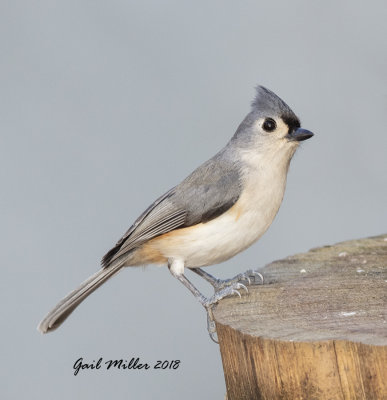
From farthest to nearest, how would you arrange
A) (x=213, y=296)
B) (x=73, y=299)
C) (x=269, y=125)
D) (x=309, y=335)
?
(x=73, y=299) < (x=269, y=125) < (x=213, y=296) < (x=309, y=335)

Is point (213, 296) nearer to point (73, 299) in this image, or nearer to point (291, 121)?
point (73, 299)

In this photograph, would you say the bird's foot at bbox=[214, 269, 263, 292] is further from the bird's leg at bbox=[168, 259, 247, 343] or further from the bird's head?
the bird's head

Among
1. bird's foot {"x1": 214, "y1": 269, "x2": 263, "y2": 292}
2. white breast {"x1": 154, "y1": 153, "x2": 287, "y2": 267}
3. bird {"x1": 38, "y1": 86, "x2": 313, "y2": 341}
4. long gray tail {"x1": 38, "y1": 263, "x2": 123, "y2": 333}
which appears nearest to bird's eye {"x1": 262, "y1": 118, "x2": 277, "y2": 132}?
bird {"x1": 38, "y1": 86, "x2": 313, "y2": 341}

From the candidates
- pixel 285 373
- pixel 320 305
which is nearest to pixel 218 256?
pixel 320 305

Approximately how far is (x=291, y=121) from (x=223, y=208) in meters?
0.41

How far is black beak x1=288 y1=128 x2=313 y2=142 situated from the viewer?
2.67 m

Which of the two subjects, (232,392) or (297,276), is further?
(297,276)

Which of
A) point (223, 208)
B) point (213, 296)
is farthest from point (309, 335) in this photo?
point (223, 208)

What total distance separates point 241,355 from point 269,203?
67 centimetres

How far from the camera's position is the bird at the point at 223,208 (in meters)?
2.68

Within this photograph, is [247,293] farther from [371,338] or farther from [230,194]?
[371,338]

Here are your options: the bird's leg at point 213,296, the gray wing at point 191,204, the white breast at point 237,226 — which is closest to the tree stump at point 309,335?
the bird's leg at point 213,296

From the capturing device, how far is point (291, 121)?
8.93 ft

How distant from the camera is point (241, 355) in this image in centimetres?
224
